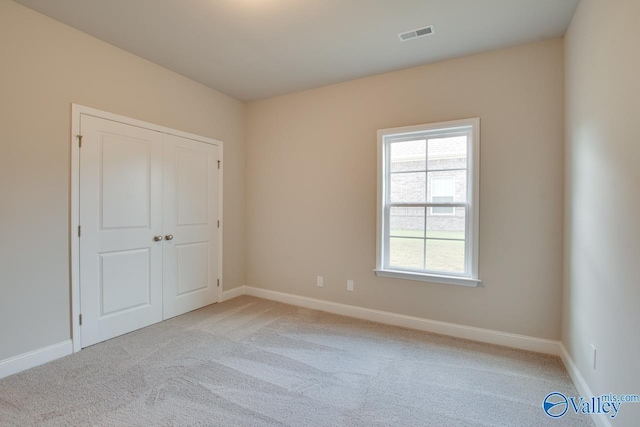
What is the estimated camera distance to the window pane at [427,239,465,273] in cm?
292

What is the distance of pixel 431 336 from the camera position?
2900 millimetres

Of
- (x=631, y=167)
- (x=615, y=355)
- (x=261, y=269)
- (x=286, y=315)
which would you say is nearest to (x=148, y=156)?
(x=261, y=269)

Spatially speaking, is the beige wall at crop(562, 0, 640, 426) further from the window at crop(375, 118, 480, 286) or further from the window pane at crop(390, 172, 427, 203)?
the window pane at crop(390, 172, 427, 203)

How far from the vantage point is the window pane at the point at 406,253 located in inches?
122

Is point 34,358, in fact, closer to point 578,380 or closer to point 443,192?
point 443,192

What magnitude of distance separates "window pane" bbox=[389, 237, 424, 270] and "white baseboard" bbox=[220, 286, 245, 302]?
2219 mm

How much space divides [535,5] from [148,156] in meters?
3.62

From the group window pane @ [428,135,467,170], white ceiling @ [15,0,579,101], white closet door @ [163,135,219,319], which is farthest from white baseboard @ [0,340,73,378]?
window pane @ [428,135,467,170]

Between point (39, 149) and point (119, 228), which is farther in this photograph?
point (119, 228)

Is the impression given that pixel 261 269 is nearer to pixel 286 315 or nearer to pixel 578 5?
pixel 286 315

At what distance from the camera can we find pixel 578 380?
203 cm

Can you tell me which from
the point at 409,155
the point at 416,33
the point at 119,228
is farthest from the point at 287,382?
the point at 416,33

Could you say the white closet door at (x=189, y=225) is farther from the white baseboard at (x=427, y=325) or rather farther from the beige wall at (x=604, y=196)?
the beige wall at (x=604, y=196)

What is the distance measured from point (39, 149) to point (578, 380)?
4382mm
